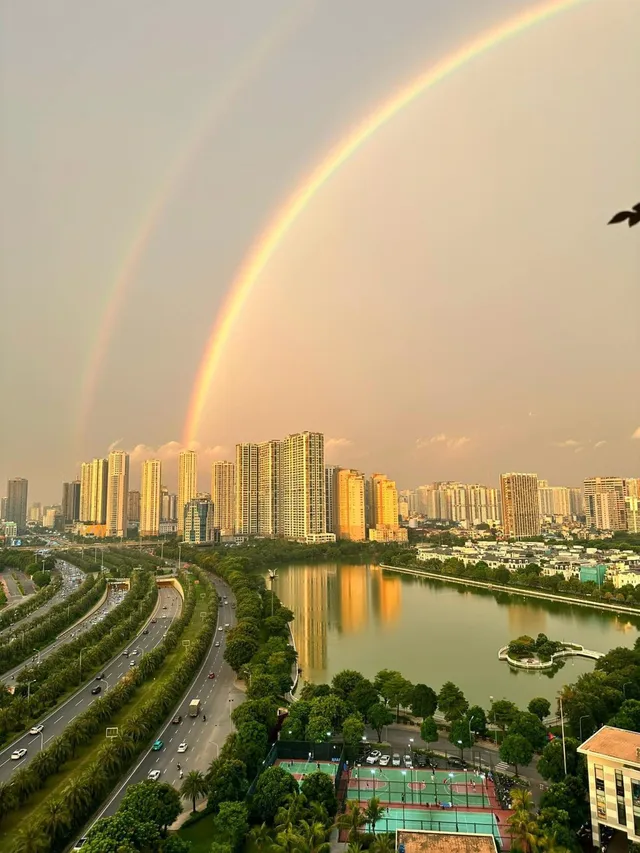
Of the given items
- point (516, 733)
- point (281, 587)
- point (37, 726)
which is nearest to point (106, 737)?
point (37, 726)

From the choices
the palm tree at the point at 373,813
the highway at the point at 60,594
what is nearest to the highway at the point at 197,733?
the palm tree at the point at 373,813

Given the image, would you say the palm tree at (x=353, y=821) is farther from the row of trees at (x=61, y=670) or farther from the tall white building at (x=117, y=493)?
the tall white building at (x=117, y=493)

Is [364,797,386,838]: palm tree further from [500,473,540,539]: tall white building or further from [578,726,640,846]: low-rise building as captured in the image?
[500,473,540,539]: tall white building

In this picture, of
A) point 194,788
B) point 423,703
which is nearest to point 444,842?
point 194,788

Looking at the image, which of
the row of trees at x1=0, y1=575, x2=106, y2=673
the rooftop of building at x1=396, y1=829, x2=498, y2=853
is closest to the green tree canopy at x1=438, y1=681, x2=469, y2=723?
the rooftop of building at x1=396, y1=829, x2=498, y2=853

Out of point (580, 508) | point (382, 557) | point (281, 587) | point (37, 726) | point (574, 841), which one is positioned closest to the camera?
point (574, 841)

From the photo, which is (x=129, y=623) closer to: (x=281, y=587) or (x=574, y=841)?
(x=281, y=587)
